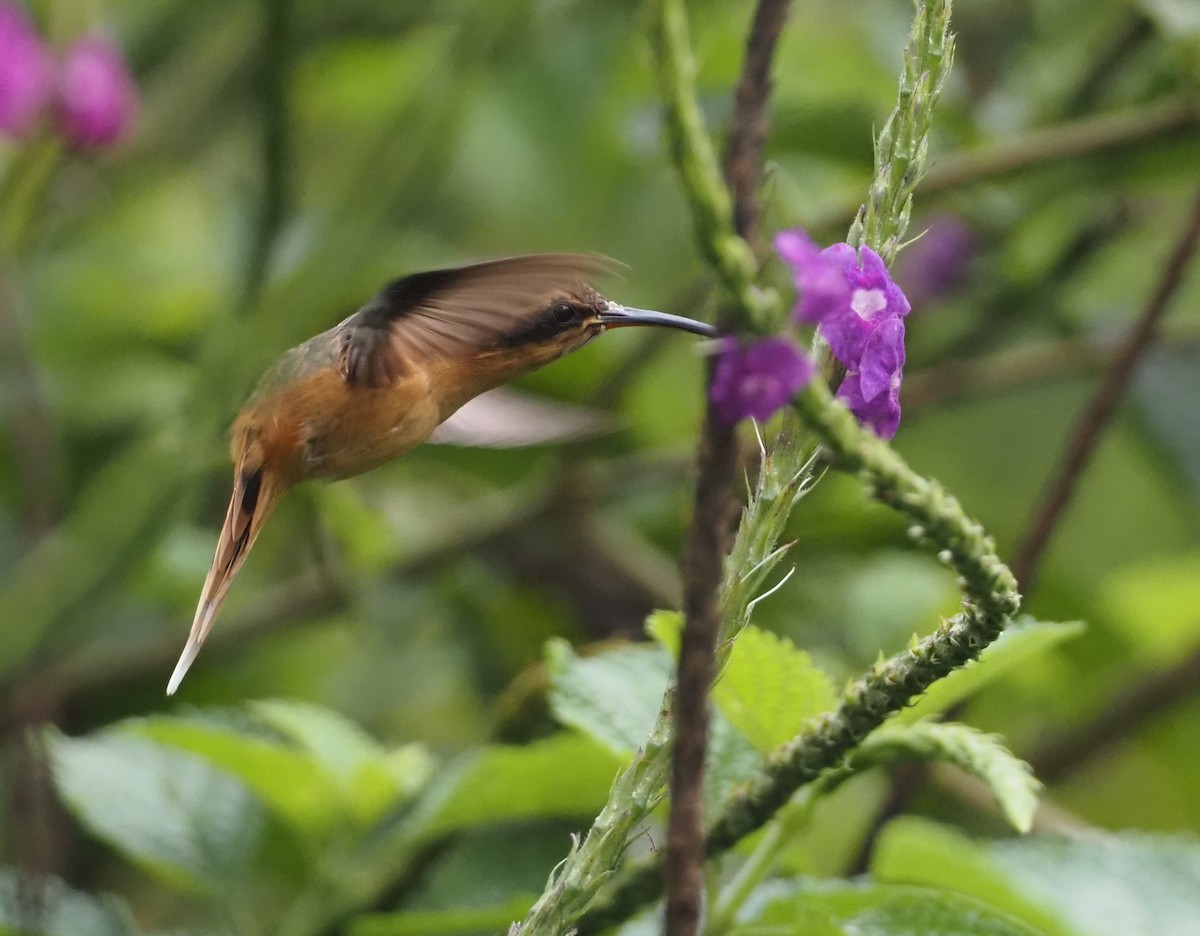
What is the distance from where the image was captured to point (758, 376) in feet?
1.77

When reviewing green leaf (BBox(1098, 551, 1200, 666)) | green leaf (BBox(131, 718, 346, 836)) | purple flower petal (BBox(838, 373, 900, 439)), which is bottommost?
green leaf (BBox(131, 718, 346, 836))

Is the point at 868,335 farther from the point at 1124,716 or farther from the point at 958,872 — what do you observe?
the point at 1124,716

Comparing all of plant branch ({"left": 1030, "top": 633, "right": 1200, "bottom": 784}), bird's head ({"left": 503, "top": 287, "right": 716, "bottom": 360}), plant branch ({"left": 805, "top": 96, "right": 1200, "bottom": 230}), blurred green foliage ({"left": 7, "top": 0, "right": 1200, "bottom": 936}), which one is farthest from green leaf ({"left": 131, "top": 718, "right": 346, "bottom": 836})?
plant branch ({"left": 1030, "top": 633, "right": 1200, "bottom": 784})

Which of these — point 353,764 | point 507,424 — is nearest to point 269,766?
point 353,764

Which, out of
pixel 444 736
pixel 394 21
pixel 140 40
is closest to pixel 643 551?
pixel 444 736

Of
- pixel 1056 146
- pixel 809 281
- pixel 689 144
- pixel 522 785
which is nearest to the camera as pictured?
pixel 689 144

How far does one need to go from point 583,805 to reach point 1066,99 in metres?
1.51

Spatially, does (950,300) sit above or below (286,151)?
above

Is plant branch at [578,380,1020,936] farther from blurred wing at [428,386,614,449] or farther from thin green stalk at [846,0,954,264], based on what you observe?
blurred wing at [428,386,614,449]

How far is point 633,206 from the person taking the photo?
10.5 feet

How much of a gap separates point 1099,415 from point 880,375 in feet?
3.32

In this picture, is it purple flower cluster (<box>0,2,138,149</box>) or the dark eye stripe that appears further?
purple flower cluster (<box>0,2,138,149</box>)

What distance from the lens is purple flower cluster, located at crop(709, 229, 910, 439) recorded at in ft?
1.79

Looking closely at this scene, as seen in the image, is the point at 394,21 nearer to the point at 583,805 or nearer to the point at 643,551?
the point at 643,551
